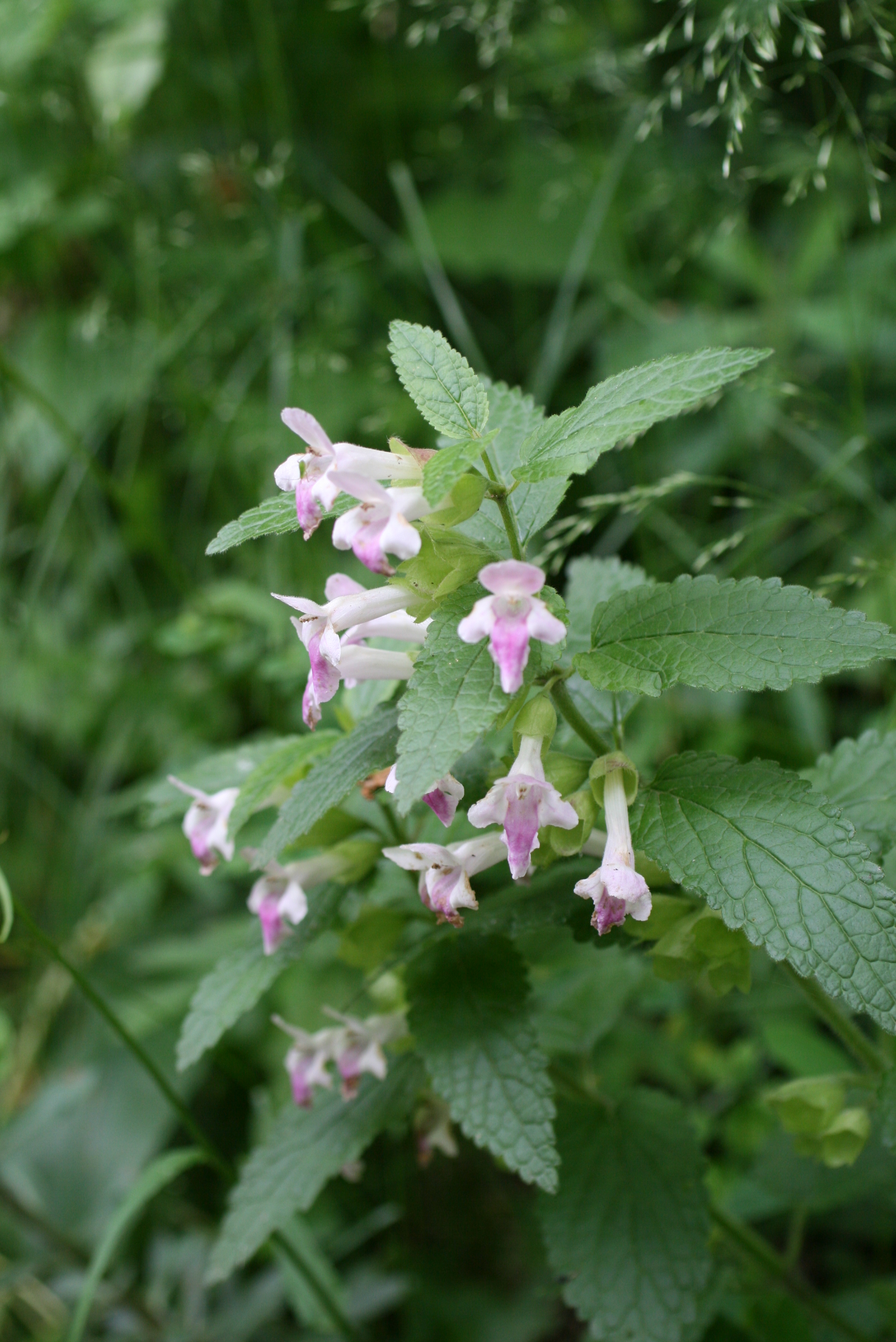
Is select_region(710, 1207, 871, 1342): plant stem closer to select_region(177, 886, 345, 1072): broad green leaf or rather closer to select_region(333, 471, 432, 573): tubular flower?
select_region(177, 886, 345, 1072): broad green leaf

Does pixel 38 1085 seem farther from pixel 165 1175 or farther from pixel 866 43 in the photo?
pixel 866 43

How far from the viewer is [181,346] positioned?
1.93 metres

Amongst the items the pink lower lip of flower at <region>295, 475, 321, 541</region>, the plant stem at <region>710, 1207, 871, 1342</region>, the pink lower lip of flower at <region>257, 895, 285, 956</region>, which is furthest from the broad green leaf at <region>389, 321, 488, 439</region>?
the plant stem at <region>710, 1207, 871, 1342</region>

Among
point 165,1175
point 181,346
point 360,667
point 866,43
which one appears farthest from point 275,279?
point 165,1175

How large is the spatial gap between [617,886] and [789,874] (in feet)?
0.37

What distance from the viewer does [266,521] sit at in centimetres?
77

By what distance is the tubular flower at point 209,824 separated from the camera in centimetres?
96

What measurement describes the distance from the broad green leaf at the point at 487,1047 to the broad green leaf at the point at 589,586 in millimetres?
281

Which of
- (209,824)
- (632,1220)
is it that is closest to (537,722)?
(209,824)

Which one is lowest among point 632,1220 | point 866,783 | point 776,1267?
point 776,1267

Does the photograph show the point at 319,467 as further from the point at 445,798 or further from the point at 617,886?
the point at 617,886

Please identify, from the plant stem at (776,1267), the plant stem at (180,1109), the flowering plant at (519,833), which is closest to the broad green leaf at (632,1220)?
the flowering plant at (519,833)

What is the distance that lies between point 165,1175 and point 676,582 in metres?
0.90

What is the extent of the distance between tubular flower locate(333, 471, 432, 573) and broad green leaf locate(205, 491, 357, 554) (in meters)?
0.06
